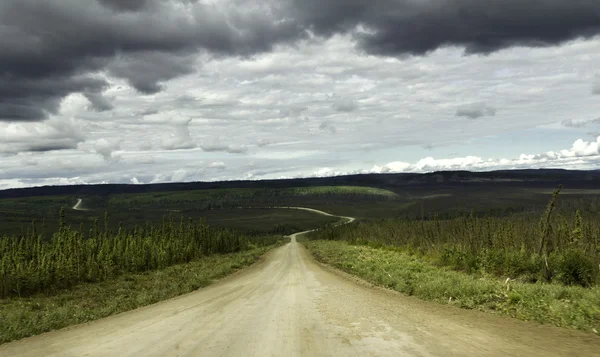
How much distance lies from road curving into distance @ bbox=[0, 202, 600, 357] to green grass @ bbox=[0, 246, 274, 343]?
1.04 metres

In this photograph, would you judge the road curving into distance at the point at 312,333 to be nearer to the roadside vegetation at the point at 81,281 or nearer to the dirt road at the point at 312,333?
the dirt road at the point at 312,333

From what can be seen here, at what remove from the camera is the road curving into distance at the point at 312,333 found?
30.4ft

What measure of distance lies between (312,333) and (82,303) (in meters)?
15.6

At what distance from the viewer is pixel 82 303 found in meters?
21.1

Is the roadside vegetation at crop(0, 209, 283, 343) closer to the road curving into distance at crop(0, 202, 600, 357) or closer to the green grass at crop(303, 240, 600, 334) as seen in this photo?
the road curving into distance at crop(0, 202, 600, 357)

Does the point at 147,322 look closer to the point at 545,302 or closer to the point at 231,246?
the point at 545,302

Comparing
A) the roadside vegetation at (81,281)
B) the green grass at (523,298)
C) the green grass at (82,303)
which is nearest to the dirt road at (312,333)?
the green grass at (523,298)

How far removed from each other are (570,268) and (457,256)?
8301 mm

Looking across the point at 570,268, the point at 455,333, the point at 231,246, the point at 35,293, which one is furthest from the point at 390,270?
the point at 231,246

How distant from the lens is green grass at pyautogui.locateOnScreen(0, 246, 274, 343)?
14.3 m

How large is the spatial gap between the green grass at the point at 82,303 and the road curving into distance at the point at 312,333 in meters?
1.04

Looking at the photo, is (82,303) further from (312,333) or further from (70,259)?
(312,333)

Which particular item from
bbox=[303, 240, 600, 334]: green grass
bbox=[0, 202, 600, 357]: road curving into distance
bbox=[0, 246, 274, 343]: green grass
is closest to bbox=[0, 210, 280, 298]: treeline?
bbox=[0, 246, 274, 343]: green grass

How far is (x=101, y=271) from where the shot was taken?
34906 millimetres
